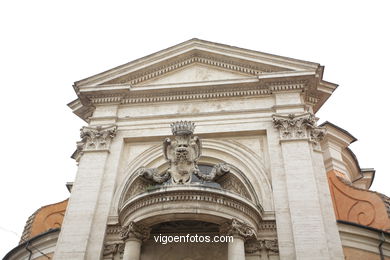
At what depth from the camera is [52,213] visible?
48.7 ft

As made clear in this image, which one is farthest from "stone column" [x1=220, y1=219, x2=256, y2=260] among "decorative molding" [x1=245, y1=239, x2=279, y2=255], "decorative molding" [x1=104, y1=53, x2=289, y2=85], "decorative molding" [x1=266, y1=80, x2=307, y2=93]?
"decorative molding" [x1=104, y1=53, x2=289, y2=85]

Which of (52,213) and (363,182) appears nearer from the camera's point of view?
(52,213)

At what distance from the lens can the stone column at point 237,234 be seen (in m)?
9.88

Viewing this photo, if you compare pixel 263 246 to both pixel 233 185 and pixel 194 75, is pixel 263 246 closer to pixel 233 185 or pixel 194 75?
pixel 233 185

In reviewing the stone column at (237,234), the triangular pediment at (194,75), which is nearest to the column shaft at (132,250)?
the stone column at (237,234)

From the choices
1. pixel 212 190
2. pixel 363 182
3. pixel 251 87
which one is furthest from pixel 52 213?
pixel 363 182

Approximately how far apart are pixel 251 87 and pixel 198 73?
2453mm

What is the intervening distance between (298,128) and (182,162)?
14.4 ft

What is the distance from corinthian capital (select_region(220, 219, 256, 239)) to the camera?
33.2 feet

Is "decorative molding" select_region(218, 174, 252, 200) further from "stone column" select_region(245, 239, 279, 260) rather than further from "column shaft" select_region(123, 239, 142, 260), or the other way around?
"column shaft" select_region(123, 239, 142, 260)

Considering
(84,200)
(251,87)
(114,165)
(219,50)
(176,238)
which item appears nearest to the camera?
(176,238)

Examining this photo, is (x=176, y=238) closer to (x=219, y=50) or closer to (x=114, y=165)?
(x=114, y=165)

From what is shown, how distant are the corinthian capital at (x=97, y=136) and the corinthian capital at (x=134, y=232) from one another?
4.00 metres

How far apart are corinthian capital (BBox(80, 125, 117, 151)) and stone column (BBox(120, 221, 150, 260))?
4.07m
